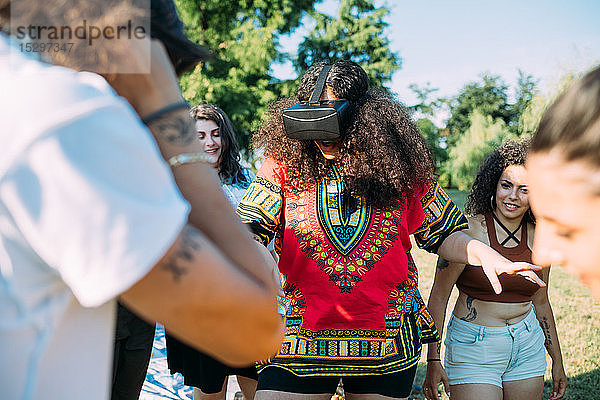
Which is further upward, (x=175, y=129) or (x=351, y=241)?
(x=175, y=129)

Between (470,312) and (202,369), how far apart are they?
1636 millimetres

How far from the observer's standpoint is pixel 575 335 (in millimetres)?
5793

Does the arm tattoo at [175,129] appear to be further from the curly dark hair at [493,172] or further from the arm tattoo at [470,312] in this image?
the curly dark hair at [493,172]

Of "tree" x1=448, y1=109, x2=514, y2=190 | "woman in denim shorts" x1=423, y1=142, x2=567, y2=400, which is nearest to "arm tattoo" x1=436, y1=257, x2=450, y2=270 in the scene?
"woman in denim shorts" x1=423, y1=142, x2=567, y2=400

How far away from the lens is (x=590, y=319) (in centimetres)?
646

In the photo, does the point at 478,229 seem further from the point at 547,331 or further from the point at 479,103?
the point at 479,103

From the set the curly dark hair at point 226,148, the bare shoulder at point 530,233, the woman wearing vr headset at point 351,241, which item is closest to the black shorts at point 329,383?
the woman wearing vr headset at point 351,241

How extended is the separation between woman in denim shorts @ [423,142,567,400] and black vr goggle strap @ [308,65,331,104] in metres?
1.35

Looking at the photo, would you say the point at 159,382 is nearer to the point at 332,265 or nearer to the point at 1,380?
the point at 332,265

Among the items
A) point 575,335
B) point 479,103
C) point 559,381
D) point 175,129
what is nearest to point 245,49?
point 575,335

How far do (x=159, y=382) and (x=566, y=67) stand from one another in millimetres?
16403

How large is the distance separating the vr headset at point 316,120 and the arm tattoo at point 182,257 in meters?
1.49

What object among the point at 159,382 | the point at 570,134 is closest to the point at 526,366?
the point at 570,134

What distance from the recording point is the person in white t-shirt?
571mm
